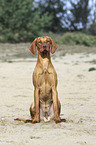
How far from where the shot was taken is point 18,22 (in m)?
33.7

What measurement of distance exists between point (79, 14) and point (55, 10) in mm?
4307

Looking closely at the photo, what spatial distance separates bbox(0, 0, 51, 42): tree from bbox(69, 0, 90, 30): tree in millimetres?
13484

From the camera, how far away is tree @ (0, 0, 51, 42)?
1303 inches

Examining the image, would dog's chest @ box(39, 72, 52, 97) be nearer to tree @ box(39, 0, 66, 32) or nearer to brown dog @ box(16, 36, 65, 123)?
brown dog @ box(16, 36, 65, 123)

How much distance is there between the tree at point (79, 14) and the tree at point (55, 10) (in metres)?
1.85

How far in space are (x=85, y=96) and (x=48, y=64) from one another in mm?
2813

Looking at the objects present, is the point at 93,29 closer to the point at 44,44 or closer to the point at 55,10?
the point at 55,10

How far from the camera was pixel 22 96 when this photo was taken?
22.8 ft

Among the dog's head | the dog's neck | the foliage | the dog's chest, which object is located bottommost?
the foliage

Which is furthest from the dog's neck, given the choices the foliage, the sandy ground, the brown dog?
the foliage

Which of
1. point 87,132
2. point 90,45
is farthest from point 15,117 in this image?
point 90,45

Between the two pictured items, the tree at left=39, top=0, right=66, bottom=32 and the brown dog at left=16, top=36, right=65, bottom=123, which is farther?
the tree at left=39, top=0, right=66, bottom=32

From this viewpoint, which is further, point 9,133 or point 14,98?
point 14,98

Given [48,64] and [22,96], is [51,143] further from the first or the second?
[22,96]
